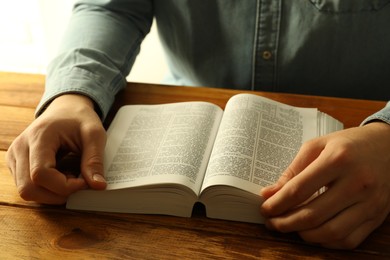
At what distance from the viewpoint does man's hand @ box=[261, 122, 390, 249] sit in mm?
559

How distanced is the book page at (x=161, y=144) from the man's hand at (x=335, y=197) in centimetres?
11

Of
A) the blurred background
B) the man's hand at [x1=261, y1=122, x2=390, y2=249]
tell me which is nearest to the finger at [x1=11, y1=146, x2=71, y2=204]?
the man's hand at [x1=261, y1=122, x2=390, y2=249]

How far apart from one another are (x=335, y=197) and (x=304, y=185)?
38 mm

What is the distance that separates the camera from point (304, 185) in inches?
22.0

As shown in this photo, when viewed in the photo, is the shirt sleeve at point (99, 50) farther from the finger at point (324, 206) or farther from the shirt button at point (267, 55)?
the finger at point (324, 206)

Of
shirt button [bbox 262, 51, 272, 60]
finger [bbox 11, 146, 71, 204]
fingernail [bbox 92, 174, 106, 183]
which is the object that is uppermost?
shirt button [bbox 262, 51, 272, 60]

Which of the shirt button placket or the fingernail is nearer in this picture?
the fingernail

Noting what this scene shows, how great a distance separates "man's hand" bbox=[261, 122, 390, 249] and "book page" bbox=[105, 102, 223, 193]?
0.11 meters

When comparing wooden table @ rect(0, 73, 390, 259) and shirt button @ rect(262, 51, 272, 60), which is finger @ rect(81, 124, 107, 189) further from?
shirt button @ rect(262, 51, 272, 60)

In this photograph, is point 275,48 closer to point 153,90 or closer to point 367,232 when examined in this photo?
point 153,90

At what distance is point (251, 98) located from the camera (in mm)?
773

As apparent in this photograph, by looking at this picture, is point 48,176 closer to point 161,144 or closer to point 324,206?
point 161,144

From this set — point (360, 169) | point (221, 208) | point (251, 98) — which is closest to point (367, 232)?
point (360, 169)

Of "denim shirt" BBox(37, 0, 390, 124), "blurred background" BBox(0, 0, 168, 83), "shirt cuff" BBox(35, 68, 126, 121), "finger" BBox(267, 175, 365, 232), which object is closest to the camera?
"finger" BBox(267, 175, 365, 232)
